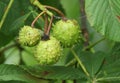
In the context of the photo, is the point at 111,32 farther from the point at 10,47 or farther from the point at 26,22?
the point at 10,47

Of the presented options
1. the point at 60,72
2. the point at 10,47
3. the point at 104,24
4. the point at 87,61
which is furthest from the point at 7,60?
the point at 104,24

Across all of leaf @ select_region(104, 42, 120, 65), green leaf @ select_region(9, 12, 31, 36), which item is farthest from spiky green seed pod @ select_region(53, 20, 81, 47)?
leaf @ select_region(104, 42, 120, 65)

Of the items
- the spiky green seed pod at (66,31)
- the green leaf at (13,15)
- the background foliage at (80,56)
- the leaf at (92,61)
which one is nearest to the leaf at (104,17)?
the background foliage at (80,56)

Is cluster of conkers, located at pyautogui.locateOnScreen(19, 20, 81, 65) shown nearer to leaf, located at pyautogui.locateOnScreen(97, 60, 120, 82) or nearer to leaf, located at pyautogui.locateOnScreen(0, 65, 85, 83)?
leaf, located at pyautogui.locateOnScreen(0, 65, 85, 83)

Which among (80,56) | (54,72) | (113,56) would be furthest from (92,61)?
(54,72)

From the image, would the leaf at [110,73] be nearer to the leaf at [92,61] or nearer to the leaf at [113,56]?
the leaf at [92,61]
